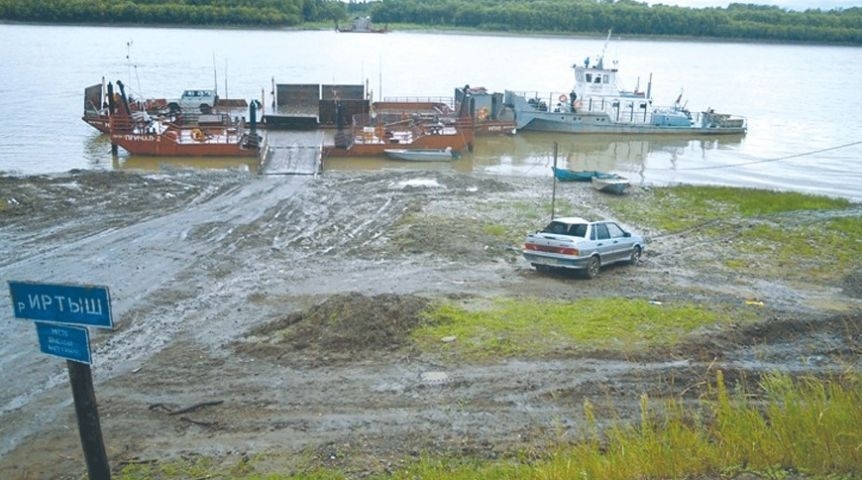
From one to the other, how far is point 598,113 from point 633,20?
103734 millimetres

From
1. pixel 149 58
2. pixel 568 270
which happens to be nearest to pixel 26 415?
pixel 568 270

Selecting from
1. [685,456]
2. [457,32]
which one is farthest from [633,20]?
[685,456]

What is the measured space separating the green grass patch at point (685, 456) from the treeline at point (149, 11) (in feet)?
423

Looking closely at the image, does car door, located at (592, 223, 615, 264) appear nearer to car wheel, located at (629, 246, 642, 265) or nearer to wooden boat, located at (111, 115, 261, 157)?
car wheel, located at (629, 246, 642, 265)

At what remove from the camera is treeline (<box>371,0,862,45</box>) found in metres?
143

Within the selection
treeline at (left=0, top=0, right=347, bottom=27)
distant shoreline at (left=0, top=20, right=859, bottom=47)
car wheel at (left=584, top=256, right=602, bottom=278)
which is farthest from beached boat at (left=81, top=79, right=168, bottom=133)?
distant shoreline at (left=0, top=20, right=859, bottom=47)

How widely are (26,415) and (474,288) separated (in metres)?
9.06

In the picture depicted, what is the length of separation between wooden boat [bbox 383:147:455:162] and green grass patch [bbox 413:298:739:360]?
74.7ft

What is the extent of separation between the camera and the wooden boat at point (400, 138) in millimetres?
37750

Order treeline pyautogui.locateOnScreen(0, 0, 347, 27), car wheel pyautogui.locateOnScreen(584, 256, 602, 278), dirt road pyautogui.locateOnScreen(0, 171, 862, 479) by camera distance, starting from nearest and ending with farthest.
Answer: dirt road pyautogui.locateOnScreen(0, 171, 862, 479) → car wheel pyautogui.locateOnScreen(584, 256, 602, 278) → treeline pyautogui.locateOnScreen(0, 0, 347, 27)

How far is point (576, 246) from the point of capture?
17672mm

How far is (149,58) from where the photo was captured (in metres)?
97.1

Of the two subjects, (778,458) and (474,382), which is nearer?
(778,458)

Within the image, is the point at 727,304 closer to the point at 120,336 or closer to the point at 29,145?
the point at 120,336
